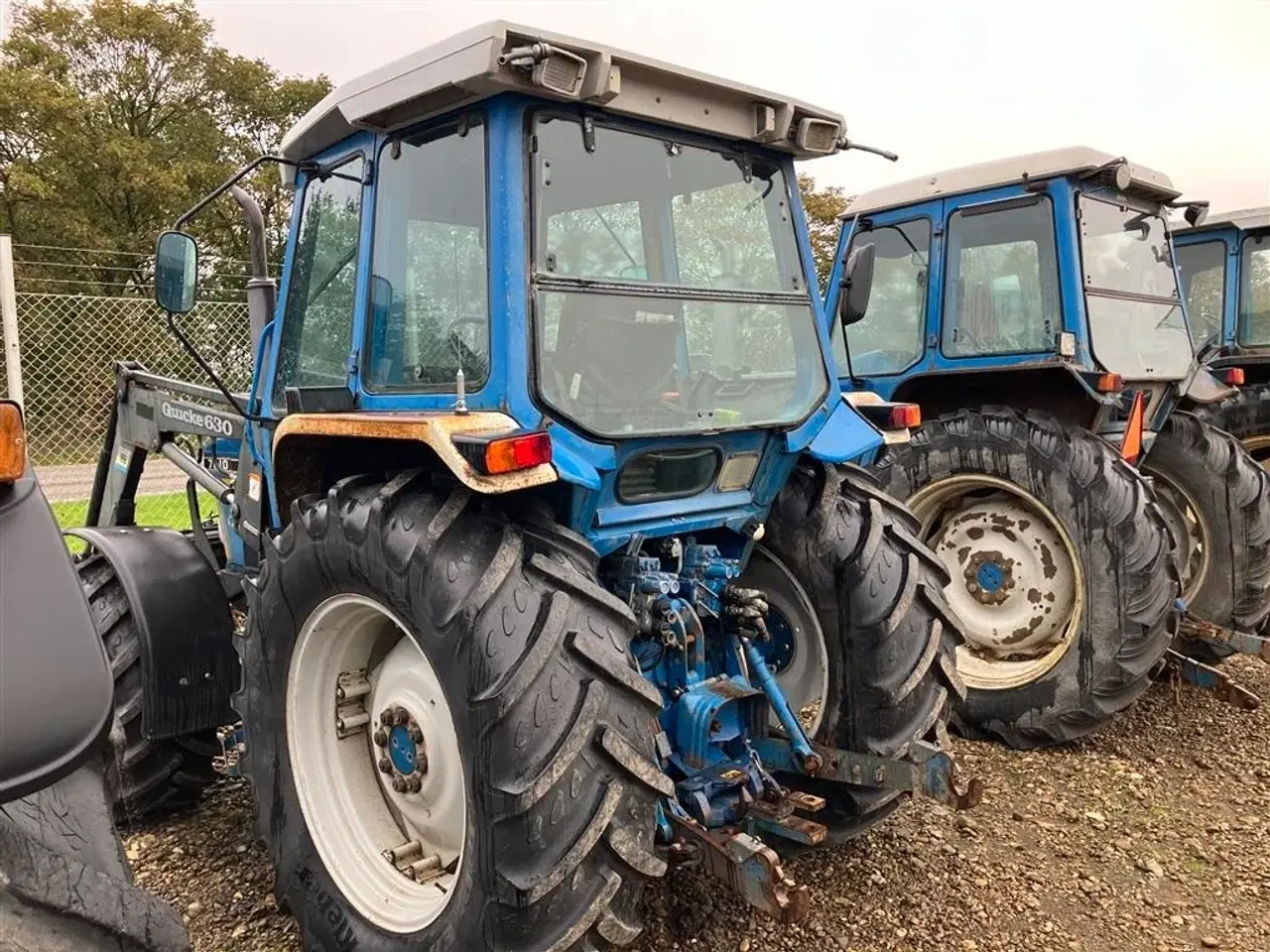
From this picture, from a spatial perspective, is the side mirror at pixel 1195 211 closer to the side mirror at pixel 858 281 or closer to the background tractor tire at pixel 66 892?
the side mirror at pixel 858 281

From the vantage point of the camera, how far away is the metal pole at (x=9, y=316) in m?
5.24

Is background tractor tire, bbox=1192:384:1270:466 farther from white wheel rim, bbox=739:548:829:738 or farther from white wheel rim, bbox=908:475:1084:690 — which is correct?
white wheel rim, bbox=739:548:829:738

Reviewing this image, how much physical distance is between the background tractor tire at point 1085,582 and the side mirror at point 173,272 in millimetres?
3254

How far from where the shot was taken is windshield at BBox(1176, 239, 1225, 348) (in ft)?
21.9

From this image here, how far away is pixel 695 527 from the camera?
2.72 m

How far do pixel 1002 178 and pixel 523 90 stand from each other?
10.4 feet

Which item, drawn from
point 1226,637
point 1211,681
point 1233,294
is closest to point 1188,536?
point 1226,637

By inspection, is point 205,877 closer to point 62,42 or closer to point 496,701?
point 496,701

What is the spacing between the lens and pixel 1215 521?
4934 millimetres

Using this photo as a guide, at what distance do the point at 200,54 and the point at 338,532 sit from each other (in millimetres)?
20204

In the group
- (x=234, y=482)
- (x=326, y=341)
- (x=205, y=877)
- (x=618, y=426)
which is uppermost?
(x=326, y=341)

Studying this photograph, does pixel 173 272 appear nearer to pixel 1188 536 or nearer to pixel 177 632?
pixel 177 632

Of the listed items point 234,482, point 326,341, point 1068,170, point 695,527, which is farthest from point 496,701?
point 1068,170

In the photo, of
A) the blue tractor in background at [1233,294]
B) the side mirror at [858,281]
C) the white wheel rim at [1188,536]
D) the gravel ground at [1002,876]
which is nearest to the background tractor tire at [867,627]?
the gravel ground at [1002,876]
